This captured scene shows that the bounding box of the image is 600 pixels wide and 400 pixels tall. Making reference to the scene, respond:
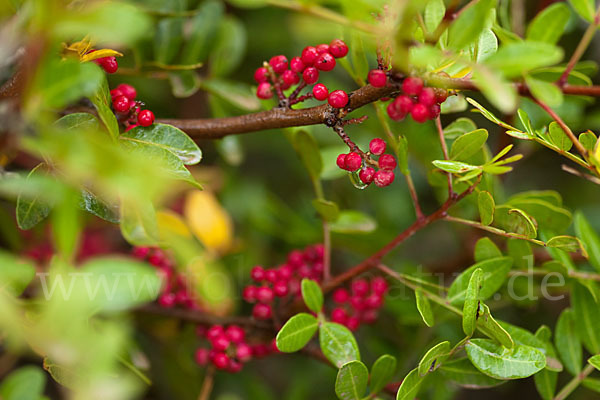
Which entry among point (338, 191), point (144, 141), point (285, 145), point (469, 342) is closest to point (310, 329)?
point (469, 342)

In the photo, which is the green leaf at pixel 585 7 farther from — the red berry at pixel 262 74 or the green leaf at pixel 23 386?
the green leaf at pixel 23 386

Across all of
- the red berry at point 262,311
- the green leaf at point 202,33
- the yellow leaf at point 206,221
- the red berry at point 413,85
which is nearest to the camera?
the red berry at point 413,85

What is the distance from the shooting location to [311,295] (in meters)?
0.79

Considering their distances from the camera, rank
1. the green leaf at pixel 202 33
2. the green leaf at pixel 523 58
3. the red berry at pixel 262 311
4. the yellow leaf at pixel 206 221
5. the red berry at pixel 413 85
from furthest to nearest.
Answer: the yellow leaf at pixel 206 221
the green leaf at pixel 202 33
the red berry at pixel 262 311
the red berry at pixel 413 85
the green leaf at pixel 523 58

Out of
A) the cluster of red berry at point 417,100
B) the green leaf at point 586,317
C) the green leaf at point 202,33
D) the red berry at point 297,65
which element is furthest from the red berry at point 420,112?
the green leaf at point 202,33

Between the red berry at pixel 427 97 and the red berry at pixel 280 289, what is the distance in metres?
0.47

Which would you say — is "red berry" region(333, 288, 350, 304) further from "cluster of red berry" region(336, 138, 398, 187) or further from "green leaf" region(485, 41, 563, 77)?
"green leaf" region(485, 41, 563, 77)

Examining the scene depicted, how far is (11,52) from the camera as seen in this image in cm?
56

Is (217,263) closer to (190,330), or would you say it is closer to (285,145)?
(190,330)

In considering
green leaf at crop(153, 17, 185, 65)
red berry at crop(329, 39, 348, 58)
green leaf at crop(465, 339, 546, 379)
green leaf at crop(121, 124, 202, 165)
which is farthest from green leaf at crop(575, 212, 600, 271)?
green leaf at crop(153, 17, 185, 65)

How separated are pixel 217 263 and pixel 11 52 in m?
0.72

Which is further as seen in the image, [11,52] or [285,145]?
[285,145]

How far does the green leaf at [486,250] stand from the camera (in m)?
0.80

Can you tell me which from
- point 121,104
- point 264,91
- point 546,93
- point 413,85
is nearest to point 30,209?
point 121,104
